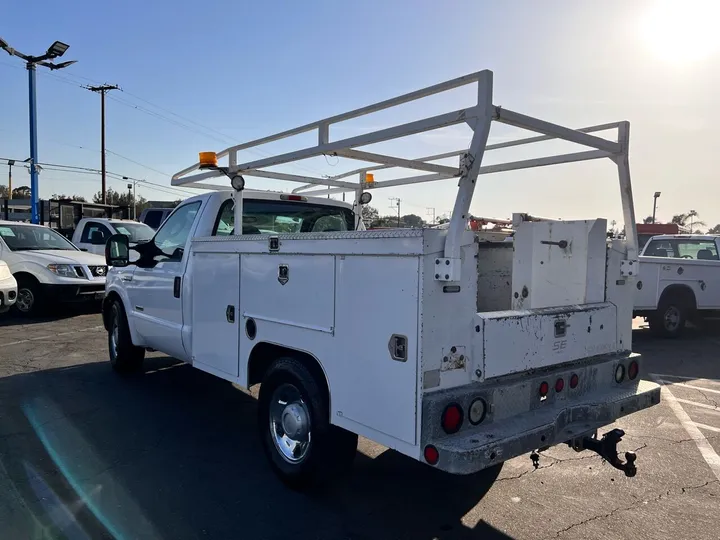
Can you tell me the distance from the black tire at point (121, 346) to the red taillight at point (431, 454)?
4645 millimetres

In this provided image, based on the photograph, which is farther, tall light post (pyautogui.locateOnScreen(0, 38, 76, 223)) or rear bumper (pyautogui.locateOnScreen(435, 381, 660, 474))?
tall light post (pyautogui.locateOnScreen(0, 38, 76, 223))

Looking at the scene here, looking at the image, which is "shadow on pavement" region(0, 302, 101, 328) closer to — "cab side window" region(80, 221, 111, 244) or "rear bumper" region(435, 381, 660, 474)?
"cab side window" region(80, 221, 111, 244)

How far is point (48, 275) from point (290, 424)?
9056mm

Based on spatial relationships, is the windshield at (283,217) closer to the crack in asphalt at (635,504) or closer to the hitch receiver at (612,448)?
the hitch receiver at (612,448)

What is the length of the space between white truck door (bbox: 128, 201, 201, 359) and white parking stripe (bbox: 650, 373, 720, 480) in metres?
4.51

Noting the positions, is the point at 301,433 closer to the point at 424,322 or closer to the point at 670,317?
the point at 424,322

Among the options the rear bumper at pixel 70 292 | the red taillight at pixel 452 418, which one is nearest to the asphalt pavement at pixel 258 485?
the red taillight at pixel 452 418

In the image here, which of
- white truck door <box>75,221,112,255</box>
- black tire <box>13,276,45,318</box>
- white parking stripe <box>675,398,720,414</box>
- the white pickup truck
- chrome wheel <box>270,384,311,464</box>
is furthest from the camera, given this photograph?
white truck door <box>75,221,112,255</box>

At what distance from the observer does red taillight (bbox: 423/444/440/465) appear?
2737 mm

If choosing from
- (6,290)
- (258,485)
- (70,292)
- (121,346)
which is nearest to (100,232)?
(70,292)

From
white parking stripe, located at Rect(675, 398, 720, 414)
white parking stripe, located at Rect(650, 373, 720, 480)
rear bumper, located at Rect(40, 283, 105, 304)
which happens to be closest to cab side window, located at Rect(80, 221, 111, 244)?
rear bumper, located at Rect(40, 283, 105, 304)

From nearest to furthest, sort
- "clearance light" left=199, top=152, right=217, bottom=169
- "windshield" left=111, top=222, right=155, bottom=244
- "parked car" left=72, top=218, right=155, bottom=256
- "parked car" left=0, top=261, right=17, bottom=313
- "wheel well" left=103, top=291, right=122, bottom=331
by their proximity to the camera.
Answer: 1. "clearance light" left=199, top=152, right=217, bottom=169
2. "wheel well" left=103, top=291, right=122, bottom=331
3. "parked car" left=0, top=261, right=17, bottom=313
4. "windshield" left=111, top=222, right=155, bottom=244
5. "parked car" left=72, top=218, right=155, bottom=256

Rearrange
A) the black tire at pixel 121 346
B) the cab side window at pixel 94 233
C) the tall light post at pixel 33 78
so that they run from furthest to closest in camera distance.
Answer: the tall light post at pixel 33 78 < the cab side window at pixel 94 233 < the black tire at pixel 121 346

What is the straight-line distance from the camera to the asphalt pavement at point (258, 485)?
3.32 m
